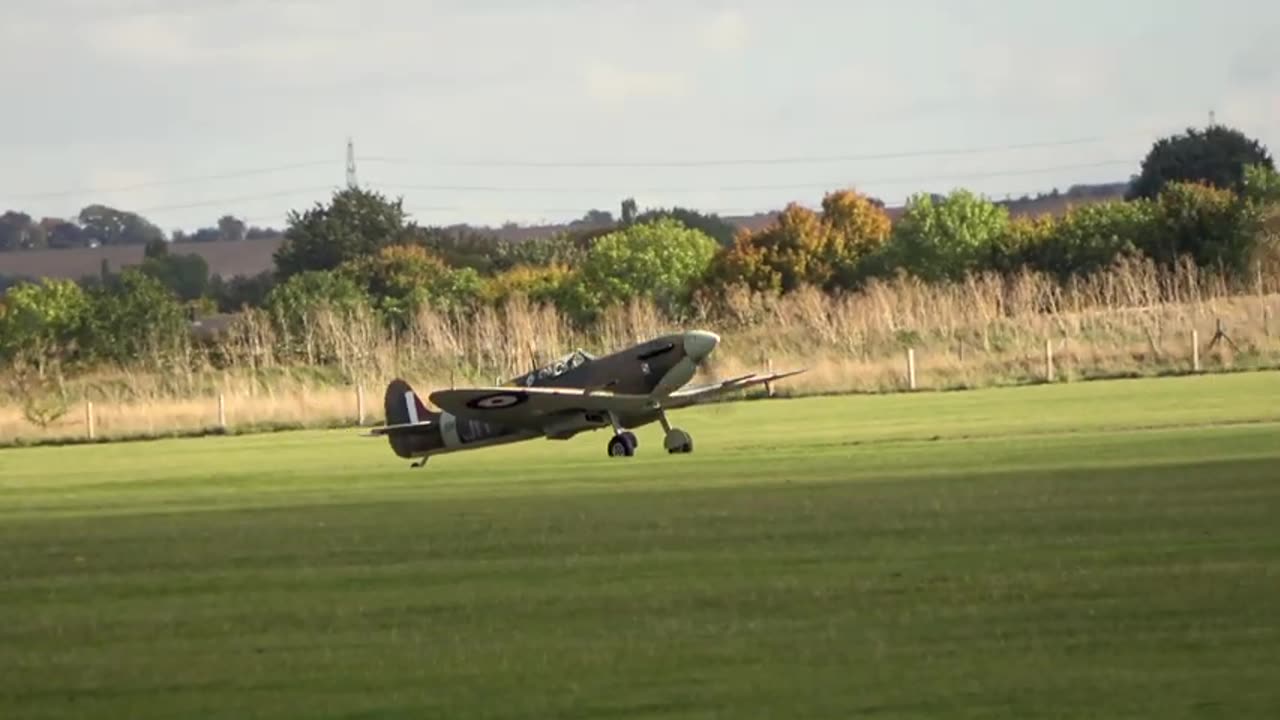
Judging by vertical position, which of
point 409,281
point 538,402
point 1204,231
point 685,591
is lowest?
point 685,591

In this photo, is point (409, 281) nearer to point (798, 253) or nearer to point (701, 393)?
point (798, 253)

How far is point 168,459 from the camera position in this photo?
126ft

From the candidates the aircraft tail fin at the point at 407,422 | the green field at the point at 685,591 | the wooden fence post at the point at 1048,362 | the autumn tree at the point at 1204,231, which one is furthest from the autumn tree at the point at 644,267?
the green field at the point at 685,591

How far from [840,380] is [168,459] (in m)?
15.9

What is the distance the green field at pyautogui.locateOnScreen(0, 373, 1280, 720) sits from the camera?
10766mm

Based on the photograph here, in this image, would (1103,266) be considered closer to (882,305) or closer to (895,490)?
(882,305)

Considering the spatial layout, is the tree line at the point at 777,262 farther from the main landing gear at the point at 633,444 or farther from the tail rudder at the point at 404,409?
the main landing gear at the point at 633,444

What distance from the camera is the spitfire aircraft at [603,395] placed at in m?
32.3

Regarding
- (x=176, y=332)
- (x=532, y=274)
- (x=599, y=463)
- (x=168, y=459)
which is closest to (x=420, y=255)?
(x=532, y=274)

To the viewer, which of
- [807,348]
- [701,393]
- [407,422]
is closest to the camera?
[701,393]

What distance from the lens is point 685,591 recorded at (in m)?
14.4

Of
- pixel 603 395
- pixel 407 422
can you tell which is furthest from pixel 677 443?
pixel 407 422

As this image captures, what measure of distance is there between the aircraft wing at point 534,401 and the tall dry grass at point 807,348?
17159 millimetres

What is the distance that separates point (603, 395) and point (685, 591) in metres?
18.0
